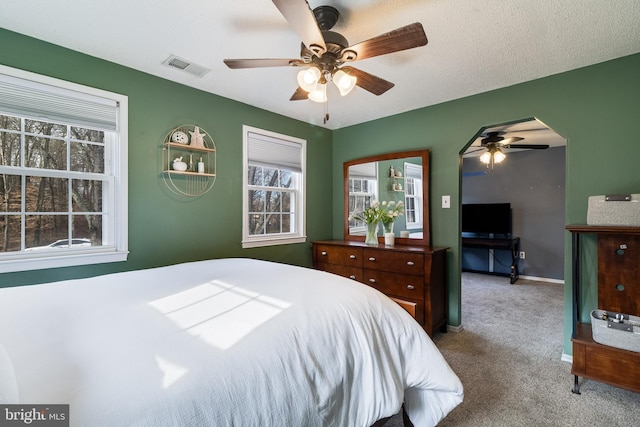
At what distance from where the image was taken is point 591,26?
1.88 m

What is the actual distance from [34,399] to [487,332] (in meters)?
3.51

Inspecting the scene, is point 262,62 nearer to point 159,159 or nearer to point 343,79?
point 343,79

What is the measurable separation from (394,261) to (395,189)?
95 centimetres

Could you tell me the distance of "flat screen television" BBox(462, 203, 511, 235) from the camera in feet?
18.5

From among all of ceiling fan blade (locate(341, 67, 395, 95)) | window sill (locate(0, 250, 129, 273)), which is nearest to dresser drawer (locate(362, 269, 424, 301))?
ceiling fan blade (locate(341, 67, 395, 95))

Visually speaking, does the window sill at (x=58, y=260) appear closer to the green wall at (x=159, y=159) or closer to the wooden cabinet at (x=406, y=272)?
the green wall at (x=159, y=159)

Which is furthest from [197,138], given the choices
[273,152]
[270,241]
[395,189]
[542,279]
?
[542,279]

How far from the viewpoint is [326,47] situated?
1.67 meters

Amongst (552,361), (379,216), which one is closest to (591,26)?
(379,216)

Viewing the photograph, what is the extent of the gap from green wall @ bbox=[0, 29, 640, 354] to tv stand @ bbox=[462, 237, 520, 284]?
276cm

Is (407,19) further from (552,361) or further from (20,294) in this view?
(552,361)

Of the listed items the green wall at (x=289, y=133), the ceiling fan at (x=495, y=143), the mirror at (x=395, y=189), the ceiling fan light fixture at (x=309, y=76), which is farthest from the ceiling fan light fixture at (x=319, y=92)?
the ceiling fan at (x=495, y=143)

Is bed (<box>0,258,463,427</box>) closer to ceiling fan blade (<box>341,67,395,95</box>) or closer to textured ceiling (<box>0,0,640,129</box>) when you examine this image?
ceiling fan blade (<box>341,67,395,95</box>)

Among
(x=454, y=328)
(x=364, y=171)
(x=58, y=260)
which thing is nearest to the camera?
(x=58, y=260)
